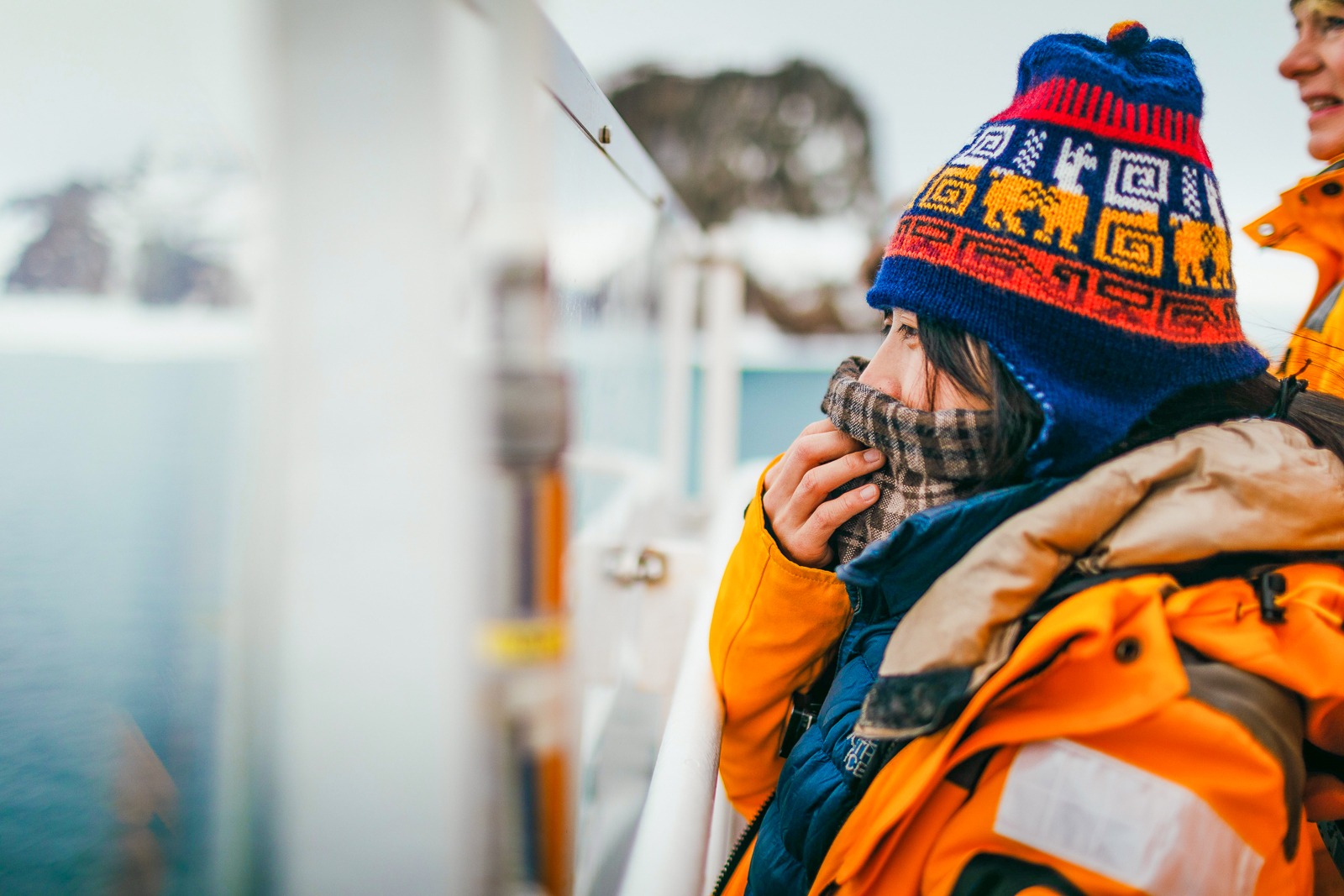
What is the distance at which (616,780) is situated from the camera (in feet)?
5.46

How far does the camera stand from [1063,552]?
82 centimetres

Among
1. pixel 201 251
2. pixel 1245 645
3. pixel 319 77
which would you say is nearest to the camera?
pixel 319 77

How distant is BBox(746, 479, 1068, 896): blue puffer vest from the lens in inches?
35.7

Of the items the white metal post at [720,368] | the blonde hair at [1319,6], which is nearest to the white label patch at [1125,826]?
the blonde hair at [1319,6]

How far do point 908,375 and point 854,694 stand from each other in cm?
47

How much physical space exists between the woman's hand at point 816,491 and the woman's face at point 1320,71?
5.22 feet

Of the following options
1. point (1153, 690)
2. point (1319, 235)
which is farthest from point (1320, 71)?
point (1153, 690)

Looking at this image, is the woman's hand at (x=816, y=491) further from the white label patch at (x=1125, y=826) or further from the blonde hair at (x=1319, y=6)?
the blonde hair at (x=1319, y=6)

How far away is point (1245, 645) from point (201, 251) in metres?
1.08

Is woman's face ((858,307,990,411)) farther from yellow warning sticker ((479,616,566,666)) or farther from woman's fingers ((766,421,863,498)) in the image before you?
yellow warning sticker ((479,616,566,666))

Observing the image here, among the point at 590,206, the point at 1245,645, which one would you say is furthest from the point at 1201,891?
the point at 590,206

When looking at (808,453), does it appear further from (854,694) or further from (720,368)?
(720,368)

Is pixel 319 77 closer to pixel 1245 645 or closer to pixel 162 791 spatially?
pixel 162 791

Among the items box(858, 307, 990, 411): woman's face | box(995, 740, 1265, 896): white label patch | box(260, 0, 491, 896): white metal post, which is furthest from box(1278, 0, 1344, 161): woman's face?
box(260, 0, 491, 896): white metal post
